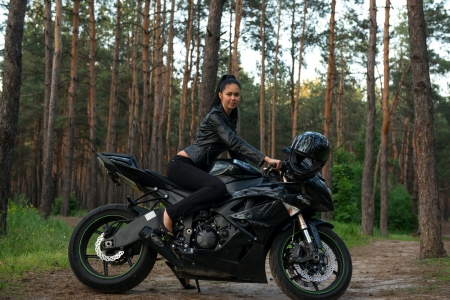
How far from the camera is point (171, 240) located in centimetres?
563

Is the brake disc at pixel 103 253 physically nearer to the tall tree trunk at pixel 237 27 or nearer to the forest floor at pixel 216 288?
the forest floor at pixel 216 288

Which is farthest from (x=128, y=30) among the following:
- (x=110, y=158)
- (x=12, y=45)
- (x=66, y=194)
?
A: (x=110, y=158)

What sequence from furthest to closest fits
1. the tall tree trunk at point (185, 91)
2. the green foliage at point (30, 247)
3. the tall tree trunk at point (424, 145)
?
the tall tree trunk at point (185, 91)
the tall tree trunk at point (424, 145)
the green foliage at point (30, 247)

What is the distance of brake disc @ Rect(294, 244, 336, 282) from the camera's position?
541cm

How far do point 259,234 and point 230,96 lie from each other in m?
1.42

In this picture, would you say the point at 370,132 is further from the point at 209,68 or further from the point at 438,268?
the point at 438,268

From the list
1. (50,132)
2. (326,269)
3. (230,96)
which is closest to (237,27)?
(50,132)

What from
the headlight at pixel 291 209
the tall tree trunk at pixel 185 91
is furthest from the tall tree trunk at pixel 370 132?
the headlight at pixel 291 209

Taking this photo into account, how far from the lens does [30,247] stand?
9.76 meters

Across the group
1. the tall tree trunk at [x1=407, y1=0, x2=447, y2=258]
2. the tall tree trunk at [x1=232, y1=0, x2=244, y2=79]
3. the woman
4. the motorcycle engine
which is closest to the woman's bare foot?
the woman

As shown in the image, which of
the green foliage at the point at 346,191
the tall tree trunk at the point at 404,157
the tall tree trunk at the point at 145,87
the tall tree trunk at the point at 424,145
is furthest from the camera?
the tall tree trunk at the point at 404,157

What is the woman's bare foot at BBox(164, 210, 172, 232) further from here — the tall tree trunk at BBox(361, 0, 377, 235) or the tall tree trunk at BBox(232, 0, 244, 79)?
the tall tree trunk at BBox(232, 0, 244, 79)

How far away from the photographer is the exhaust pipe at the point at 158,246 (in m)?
5.56

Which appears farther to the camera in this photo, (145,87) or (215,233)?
(145,87)
